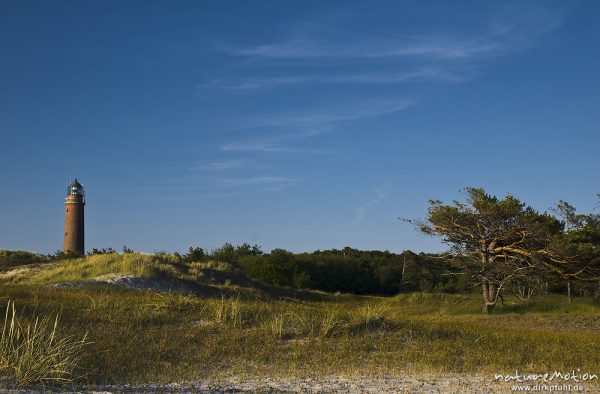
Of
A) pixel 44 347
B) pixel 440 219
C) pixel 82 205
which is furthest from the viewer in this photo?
pixel 82 205

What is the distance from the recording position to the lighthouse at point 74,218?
5244 cm

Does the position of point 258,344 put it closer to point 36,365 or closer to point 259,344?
point 259,344

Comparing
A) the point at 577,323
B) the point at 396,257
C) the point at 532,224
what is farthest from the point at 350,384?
the point at 396,257

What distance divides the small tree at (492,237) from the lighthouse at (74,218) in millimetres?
34828

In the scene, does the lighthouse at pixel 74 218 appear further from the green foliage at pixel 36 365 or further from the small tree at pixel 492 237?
the green foliage at pixel 36 365

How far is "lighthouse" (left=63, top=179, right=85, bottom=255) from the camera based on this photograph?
172 ft

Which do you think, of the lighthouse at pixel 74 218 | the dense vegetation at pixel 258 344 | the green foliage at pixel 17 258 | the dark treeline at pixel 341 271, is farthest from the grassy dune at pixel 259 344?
the lighthouse at pixel 74 218

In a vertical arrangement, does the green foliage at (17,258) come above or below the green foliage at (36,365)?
above

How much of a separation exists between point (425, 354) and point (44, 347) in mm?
7008

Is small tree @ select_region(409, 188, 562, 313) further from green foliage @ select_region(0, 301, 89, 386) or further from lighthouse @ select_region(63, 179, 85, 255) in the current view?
lighthouse @ select_region(63, 179, 85, 255)

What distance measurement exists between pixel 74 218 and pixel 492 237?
38.7 m

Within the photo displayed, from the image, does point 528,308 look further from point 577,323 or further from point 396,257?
point 396,257

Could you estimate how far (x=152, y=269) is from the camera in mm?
31641

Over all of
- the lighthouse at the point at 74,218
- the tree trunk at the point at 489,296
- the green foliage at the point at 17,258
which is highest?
the lighthouse at the point at 74,218
